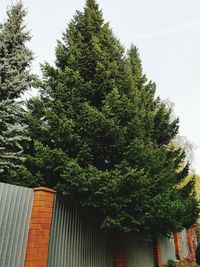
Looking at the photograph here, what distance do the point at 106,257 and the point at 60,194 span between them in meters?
2.61

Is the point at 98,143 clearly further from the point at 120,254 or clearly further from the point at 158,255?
the point at 158,255

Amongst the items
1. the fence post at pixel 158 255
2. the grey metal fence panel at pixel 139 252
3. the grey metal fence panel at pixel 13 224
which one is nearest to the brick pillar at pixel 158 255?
the fence post at pixel 158 255

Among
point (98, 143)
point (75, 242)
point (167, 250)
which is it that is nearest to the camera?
point (75, 242)

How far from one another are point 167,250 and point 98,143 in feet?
28.6

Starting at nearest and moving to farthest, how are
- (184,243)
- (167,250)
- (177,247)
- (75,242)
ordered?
(75,242), (167,250), (177,247), (184,243)

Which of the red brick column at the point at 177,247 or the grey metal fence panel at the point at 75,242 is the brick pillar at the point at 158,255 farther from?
the grey metal fence panel at the point at 75,242

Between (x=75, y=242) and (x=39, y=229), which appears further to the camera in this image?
(x=75, y=242)

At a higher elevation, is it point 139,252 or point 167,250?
point 167,250

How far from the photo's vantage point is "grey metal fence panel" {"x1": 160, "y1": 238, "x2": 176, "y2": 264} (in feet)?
38.9

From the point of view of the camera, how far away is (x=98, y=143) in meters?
6.85

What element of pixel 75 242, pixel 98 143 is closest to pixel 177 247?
pixel 75 242

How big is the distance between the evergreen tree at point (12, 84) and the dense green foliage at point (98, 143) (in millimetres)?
482

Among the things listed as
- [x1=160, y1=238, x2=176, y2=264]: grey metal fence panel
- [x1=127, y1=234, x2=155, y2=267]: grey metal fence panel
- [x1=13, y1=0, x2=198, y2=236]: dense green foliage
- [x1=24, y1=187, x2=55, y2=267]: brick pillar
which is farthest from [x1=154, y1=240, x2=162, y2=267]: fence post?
[x1=24, y1=187, x2=55, y2=267]: brick pillar

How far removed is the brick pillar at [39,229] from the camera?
4.82 metres
